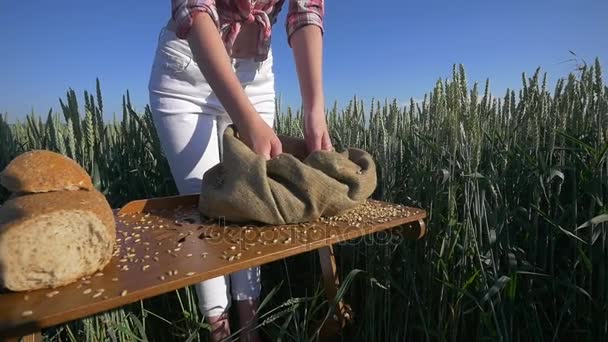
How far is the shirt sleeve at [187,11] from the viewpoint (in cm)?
108

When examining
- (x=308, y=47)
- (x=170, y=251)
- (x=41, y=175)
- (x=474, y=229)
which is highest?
(x=308, y=47)

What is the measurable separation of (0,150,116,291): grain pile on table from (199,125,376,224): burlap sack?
26cm

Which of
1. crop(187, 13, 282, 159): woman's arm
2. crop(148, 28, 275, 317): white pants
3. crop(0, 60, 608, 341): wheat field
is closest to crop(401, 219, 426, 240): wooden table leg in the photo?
crop(0, 60, 608, 341): wheat field

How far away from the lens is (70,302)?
0.58 meters

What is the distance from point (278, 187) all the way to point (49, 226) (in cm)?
46

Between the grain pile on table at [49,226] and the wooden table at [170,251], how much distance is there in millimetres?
25

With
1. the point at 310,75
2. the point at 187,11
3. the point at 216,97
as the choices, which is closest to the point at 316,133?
the point at 310,75

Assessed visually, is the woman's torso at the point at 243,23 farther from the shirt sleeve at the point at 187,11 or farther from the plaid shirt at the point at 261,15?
the shirt sleeve at the point at 187,11

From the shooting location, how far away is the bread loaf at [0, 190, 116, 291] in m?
0.62

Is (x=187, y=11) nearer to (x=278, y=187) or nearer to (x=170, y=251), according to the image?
(x=278, y=187)

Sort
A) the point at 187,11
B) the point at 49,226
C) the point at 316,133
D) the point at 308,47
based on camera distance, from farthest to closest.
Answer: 1. the point at 308,47
2. the point at 316,133
3. the point at 187,11
4. the point at 49,226

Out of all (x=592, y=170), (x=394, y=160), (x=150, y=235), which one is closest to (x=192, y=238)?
(x=150, y=235)

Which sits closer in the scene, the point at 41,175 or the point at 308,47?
the point at 41,175

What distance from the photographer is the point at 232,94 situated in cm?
102
